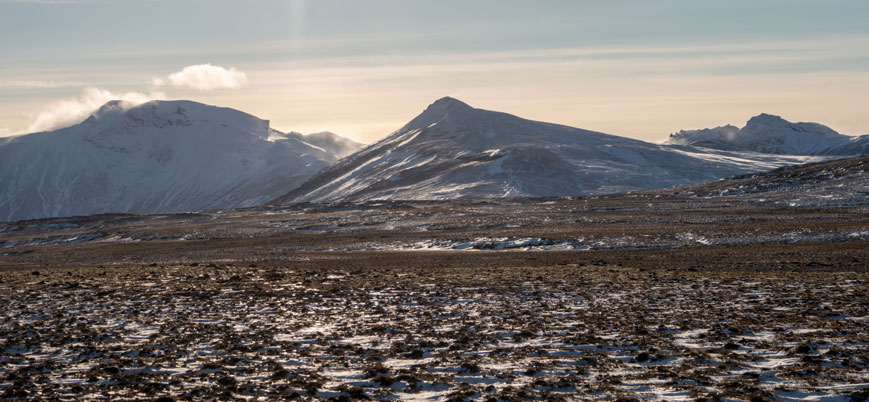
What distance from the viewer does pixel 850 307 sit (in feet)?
61.9

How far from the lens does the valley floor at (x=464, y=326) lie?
41.5 feet

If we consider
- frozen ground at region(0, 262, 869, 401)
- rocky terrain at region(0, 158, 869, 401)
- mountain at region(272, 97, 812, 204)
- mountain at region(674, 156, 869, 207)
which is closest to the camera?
frozen ground at region(0, 262, 869, 401)

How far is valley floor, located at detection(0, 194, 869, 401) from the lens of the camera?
41.5 ft

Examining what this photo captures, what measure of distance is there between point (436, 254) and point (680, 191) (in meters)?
76.8

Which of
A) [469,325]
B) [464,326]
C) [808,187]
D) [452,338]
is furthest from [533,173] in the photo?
[452,338]

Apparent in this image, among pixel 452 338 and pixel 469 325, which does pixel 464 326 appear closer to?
pixel 469 325

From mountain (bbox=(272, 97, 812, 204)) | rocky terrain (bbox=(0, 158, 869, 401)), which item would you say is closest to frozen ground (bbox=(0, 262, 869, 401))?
rocky terrain (bbox=(0, 158, 869, 401))

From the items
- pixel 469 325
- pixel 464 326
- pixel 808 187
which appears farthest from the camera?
pixel 808 187

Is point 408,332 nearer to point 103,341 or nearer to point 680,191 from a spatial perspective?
point 103,341

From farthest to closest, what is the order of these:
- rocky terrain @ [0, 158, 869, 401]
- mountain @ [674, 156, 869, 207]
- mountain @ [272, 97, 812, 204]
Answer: mountain @ [272, 97, 812, 204]
mountain @ [674, 156, 869, 207]
rocky terrain @ [0, 158, 869, 401]

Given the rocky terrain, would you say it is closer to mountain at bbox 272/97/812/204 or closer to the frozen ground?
the frozen ground

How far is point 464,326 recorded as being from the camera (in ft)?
60.1

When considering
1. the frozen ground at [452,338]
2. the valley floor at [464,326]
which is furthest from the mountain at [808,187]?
the frozen ground at [452,338]

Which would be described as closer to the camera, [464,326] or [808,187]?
[464,326]
